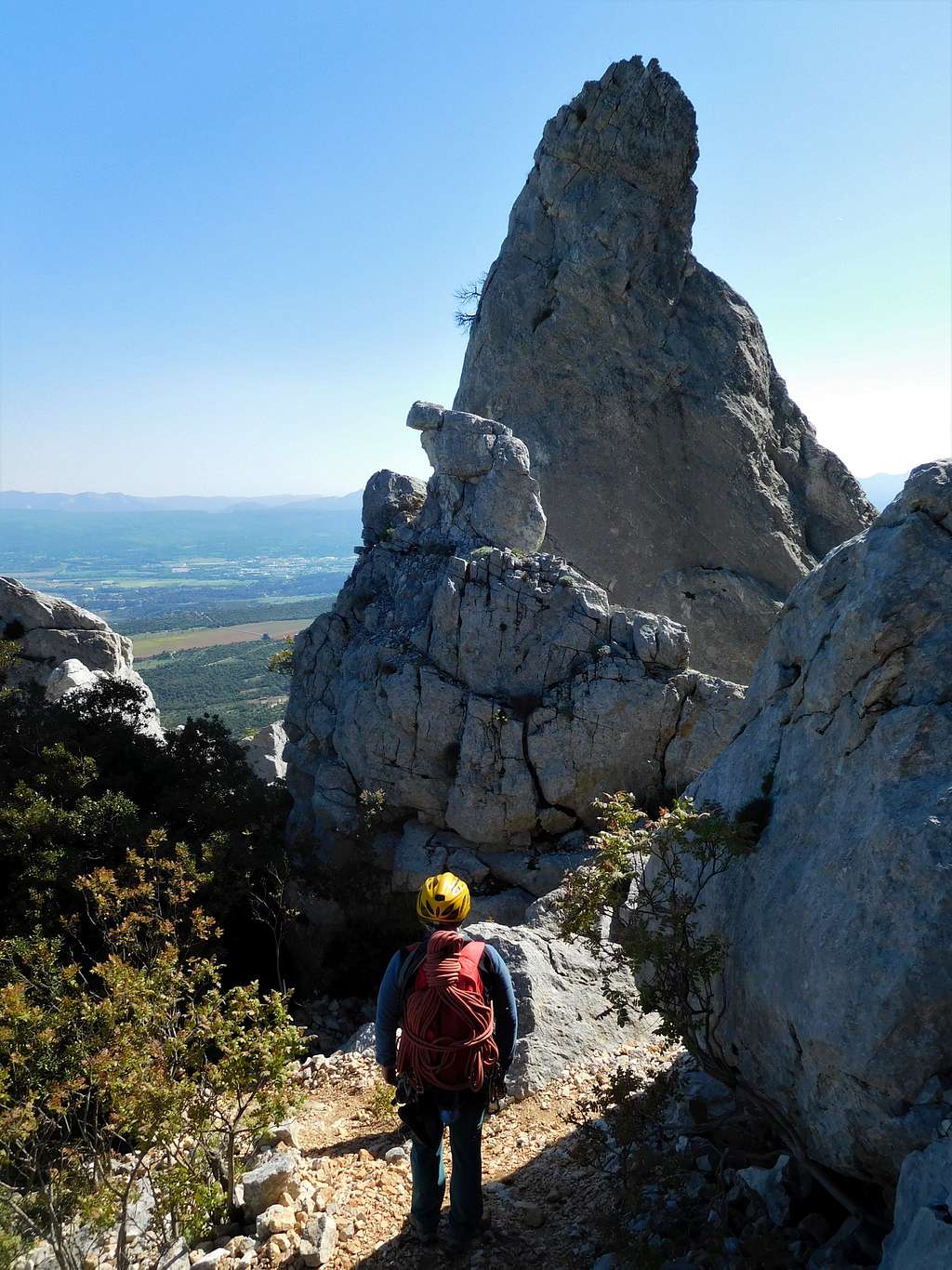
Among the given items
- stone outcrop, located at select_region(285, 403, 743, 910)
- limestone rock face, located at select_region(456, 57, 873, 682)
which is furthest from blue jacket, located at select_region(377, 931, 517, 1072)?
limestone rock face, located at select_region(456, 57, 873, 682)

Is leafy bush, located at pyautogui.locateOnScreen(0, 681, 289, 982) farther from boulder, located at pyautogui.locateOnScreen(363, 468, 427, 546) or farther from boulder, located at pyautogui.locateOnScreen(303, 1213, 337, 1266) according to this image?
boulder, located at pyautogui.locateOnScreen(363, 468, 427, 546)

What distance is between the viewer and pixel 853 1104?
532 centimetres

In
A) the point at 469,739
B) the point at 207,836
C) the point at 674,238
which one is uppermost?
the point at 674,238

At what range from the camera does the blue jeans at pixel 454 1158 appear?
625cm

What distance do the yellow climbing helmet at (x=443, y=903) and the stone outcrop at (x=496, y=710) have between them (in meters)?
15.6

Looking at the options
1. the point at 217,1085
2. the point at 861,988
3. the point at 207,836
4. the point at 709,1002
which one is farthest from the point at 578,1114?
the point at 207,836

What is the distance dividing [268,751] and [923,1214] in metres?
36.6

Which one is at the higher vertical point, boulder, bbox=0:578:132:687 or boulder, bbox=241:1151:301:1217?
boulder, bbox=0:578:132:687

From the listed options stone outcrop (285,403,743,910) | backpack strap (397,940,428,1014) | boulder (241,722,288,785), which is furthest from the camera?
boulder (241,722,288,785)

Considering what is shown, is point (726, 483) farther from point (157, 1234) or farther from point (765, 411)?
point (157, 1234)

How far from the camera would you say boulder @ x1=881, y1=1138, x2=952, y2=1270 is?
4.08 m

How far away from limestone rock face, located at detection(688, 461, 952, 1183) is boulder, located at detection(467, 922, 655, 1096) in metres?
3.30

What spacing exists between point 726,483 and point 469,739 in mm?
19081

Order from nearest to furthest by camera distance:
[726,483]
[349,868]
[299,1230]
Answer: [299,1230] → [349,868] → [726,483]
